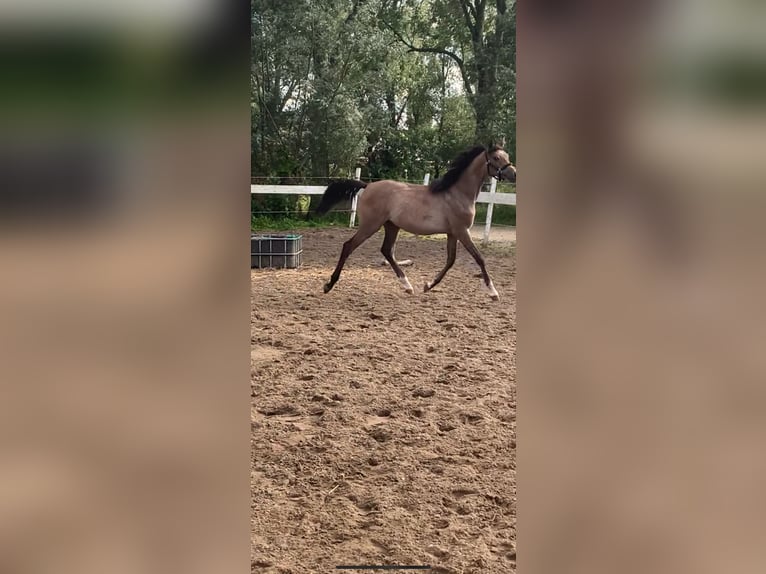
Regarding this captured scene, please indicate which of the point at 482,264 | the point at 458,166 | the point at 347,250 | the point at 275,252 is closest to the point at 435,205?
the point at 458,166

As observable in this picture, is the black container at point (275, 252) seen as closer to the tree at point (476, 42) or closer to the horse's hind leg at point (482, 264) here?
the horse's hind leg at point (482, 264)

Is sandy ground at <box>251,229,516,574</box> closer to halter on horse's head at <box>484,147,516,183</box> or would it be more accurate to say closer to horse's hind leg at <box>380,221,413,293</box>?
horse's hind leg at <box>380,221,413,293</box>

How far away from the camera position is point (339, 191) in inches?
256

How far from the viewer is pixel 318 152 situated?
475 inches

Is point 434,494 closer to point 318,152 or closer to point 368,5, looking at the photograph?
point 318,152

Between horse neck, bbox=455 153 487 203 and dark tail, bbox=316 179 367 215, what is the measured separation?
3.46ft

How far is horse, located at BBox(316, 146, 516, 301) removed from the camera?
18.8 ft

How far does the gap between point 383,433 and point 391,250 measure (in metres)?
3.60
